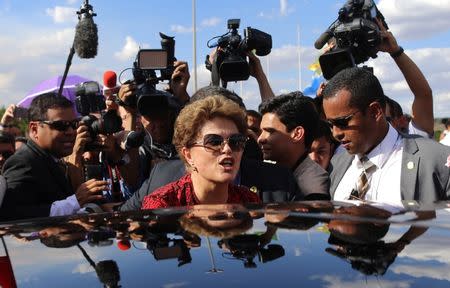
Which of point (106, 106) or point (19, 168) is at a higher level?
point (106, 106)

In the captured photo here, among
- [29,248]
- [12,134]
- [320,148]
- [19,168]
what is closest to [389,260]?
[29,248]

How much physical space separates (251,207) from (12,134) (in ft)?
16.7

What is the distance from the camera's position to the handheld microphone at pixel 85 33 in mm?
4199

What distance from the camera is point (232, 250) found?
1.31m

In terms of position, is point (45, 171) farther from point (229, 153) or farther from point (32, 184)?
point (229, 153)

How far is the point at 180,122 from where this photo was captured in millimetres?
2867

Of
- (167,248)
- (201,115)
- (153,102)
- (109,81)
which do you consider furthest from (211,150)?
(109,81)

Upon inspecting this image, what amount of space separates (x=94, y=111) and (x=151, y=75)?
0.49m

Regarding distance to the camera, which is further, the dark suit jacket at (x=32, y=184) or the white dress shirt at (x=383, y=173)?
the dark suit jacket at (x=32, y=184)

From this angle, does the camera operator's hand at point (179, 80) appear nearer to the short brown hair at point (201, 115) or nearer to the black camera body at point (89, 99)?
the black camera body at point (89, 99)

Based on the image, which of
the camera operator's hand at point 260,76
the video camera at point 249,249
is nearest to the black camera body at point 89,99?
the camera operator's hand at point 260,76

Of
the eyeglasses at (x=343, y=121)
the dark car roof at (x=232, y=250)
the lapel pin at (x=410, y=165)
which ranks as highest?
the eyeglasses at (x=343, y=121)

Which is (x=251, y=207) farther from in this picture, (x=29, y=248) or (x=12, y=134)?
(x=12, y=134)

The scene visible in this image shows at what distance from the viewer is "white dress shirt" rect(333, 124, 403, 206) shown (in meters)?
3.18
